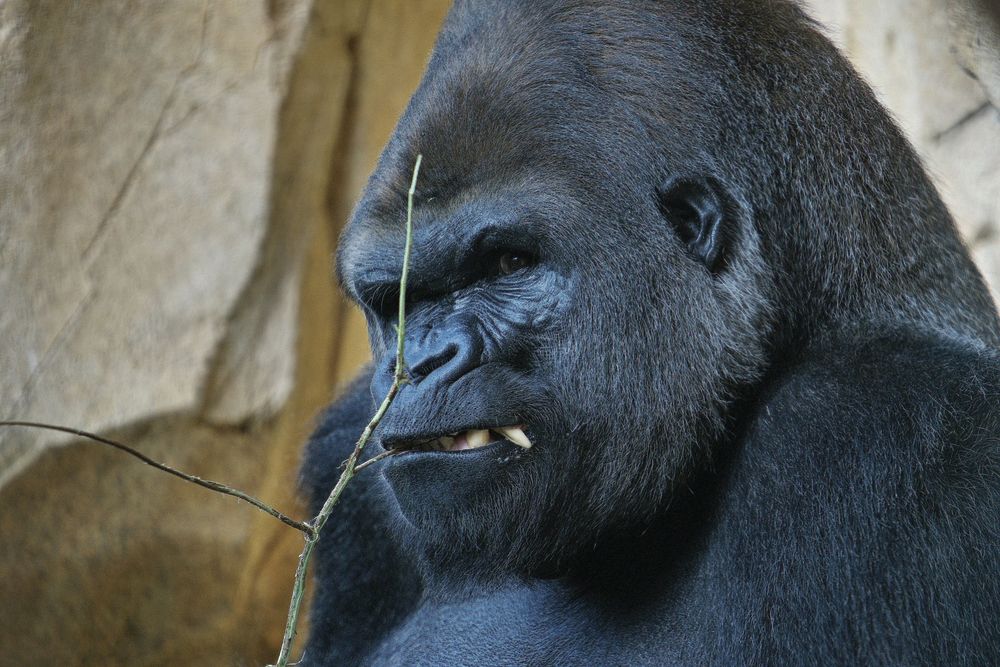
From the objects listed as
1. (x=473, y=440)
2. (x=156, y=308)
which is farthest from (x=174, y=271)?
(x=473, y=440)

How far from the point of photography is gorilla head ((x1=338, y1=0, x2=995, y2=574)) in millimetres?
2363

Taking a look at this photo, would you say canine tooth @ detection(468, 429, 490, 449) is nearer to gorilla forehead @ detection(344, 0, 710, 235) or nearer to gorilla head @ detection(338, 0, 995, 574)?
gorilla head @ detection(338, 0, 995, 574)

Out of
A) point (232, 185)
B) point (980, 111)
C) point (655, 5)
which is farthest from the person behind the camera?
point (232, 185)

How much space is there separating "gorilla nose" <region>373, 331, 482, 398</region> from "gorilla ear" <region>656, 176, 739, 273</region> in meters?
0.50

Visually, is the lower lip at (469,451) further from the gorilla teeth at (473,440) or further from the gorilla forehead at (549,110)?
the gorilla forehead at (549,110)

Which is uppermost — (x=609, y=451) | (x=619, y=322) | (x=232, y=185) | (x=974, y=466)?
(x=974, y=466)

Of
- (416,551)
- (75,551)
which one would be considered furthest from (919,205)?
(75,551)

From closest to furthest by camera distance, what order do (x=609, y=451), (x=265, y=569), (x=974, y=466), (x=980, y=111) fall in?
(x=974, y=466) → (x=609, y=451) → (x=980, y=111) → (x=265, y=569)

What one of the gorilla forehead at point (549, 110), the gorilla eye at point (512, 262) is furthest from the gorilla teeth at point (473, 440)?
the gorilla forehead at point (549, 110)

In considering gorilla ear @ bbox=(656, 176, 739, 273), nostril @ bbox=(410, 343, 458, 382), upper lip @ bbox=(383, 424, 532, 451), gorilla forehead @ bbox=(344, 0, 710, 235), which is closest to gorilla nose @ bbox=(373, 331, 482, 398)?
nostril @ bbox=(410, 343, 458, 382)

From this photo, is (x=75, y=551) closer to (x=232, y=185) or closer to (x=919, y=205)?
(x=232, y=185)

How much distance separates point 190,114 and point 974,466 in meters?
3.55

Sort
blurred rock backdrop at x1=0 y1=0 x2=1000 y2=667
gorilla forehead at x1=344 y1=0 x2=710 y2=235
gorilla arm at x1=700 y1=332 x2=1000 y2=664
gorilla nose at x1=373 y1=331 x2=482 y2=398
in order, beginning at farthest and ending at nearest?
blurred rock backdrop at x1=0 y1=0 x2=1000 y2=667
gorilla forehead at x1=344 y1=0 x2=710 y2=235
gorilla nose at x1=373 y1=331 x2=482 y2=398
gorilla arm at x1=700 y1=332 x2=1000 y2=664

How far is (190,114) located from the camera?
4742 mm
